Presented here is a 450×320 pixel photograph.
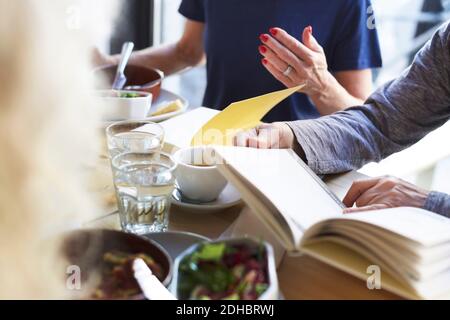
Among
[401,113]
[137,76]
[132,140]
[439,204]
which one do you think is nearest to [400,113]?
[401,113]

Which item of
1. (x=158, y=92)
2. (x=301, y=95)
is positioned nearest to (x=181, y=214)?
(x=158, y=92)

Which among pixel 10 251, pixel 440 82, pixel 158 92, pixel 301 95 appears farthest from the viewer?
pixel 301 95

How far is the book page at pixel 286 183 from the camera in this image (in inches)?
26.2

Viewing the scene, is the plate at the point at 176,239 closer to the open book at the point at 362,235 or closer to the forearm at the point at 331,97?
the open book at the point at 362,235

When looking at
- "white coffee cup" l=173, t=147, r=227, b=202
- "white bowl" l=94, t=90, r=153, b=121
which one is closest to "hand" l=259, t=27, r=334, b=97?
"white bowl" l=94, t=90, r=153, b=121

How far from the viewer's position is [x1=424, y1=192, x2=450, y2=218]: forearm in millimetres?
771

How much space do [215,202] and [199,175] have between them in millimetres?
54

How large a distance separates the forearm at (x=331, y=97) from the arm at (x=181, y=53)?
54cm

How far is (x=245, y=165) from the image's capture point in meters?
0.72

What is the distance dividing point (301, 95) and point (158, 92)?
0.40 m

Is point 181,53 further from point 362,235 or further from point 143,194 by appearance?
point 362,235

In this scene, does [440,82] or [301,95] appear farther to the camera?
[301,95]

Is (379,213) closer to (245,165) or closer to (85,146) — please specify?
(245,165)

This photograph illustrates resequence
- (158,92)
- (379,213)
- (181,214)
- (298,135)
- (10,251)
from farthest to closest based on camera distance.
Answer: (158,92) → (298,135) → (181,214) → (379,213) → (10,251)
